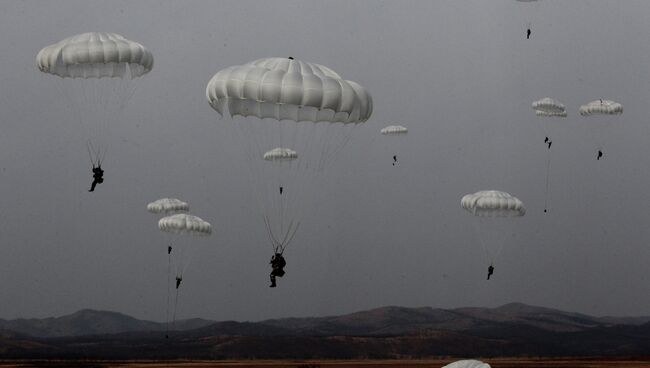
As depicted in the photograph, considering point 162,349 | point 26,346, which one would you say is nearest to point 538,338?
point 162,349

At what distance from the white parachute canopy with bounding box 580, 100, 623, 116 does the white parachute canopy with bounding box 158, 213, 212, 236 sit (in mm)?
32144

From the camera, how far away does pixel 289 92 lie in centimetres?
3294

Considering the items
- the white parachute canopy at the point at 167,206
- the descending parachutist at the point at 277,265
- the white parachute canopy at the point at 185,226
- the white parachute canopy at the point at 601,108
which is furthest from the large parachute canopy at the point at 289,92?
the white parachute canopy at the point at 601,108

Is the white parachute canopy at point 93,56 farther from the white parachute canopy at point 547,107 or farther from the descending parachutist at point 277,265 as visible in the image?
the white parachute canopy at point 547,107

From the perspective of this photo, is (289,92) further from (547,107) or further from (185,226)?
(547,107)

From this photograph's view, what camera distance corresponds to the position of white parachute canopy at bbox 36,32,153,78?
42.5 metres

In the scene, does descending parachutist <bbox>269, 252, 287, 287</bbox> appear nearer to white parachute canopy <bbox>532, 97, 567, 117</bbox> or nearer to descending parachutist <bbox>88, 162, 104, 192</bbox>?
descending parachutist <bbox>88, 162, 104, 192</bbox>

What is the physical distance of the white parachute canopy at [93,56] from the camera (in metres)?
42.5

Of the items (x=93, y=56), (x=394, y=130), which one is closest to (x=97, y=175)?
(x=93, y=56)

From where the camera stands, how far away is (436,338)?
155 metres

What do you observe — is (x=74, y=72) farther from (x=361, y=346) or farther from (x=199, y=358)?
(x=361, y=346)

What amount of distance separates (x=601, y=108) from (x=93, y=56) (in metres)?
41.9

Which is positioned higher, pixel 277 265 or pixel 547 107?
pixel 547 107

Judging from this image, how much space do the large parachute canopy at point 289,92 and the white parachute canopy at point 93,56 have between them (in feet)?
30.1
